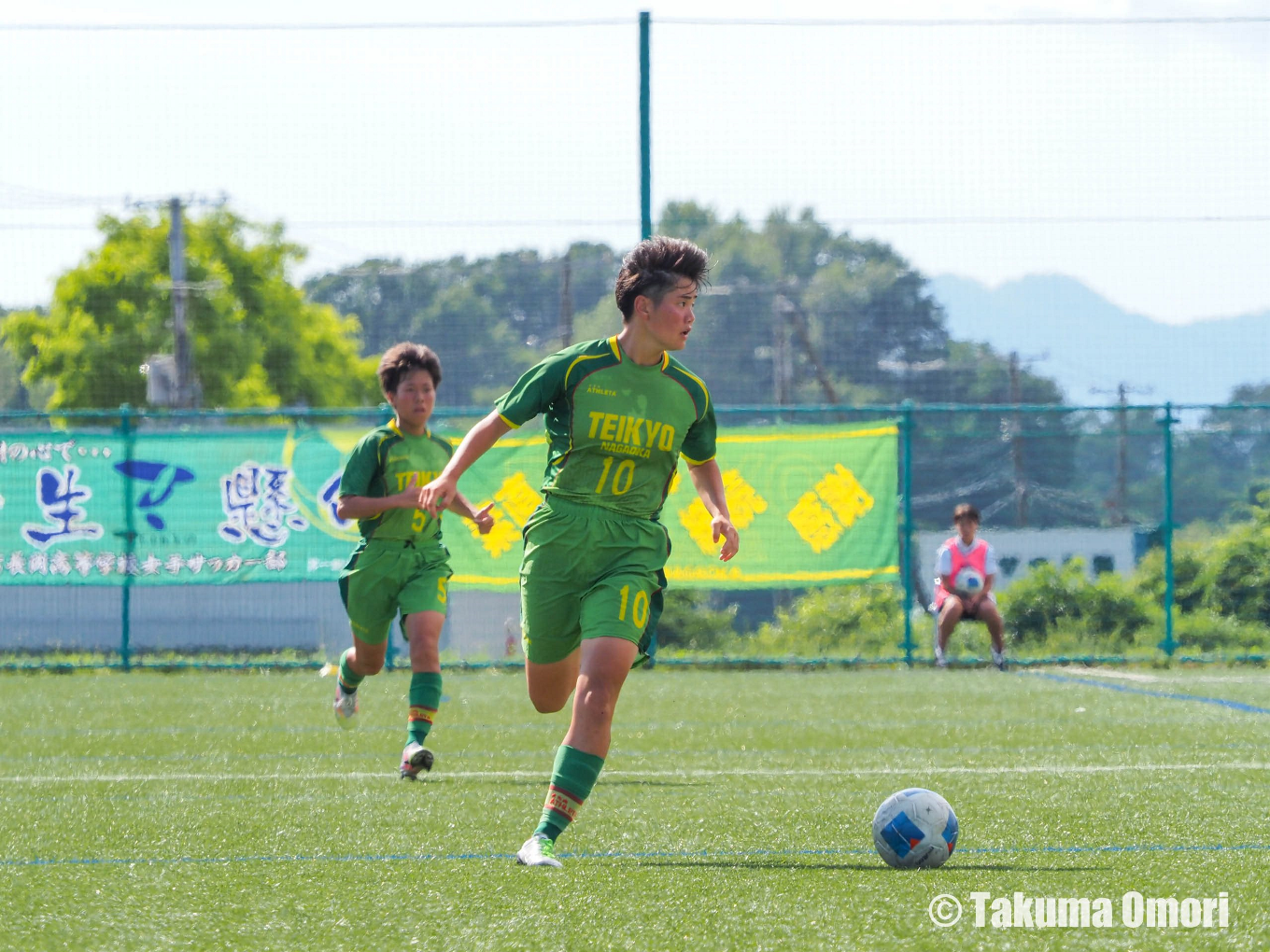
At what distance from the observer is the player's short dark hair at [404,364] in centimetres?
755

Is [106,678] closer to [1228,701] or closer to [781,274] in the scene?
[1228,701]

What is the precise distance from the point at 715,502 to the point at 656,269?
82 centimetres

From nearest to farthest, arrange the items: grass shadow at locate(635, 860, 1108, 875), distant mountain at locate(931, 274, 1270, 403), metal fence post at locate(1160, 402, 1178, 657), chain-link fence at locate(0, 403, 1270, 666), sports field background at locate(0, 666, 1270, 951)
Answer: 1. sports field background at locate(0, 666, 1270, 951)
2. grass shadow at locate(635, 860, 1108, 875)
3. chain-link fence at locate(0, 403, 1270, 666)
4. metal fence post at locate(1160, 402, 1178, 657)
5. distant mountain at locate(931, 274, 1270, 403)

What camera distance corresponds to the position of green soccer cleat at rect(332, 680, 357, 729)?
8.38m

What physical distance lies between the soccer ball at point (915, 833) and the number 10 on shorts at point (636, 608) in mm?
894

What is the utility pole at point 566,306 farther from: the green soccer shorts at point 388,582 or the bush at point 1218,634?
the green soccer shorts at point 388,582

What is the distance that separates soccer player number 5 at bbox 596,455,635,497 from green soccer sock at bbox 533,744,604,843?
0.81 m

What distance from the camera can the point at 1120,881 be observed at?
4367mm

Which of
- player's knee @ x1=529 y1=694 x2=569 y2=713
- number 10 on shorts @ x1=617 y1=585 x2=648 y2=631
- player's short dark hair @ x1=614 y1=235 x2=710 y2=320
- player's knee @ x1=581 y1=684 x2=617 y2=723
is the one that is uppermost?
player's short dark hair @ x1=614 y1=235 x2=710 y2=320

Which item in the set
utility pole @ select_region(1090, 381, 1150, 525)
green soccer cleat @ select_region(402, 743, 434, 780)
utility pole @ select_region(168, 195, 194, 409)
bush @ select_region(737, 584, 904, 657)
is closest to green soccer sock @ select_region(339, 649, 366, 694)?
green soccer cleat @ select_region(402, 743, 434, 780)

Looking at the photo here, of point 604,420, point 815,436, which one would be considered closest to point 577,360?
point 604,420

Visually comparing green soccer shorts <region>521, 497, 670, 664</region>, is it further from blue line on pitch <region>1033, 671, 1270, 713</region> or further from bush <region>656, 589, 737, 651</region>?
bush <region>656, 589, 737, 651</region>

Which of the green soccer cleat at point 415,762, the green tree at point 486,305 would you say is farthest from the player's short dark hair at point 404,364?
the green tree at point 486,305

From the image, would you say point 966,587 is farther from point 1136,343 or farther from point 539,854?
point 539,854
